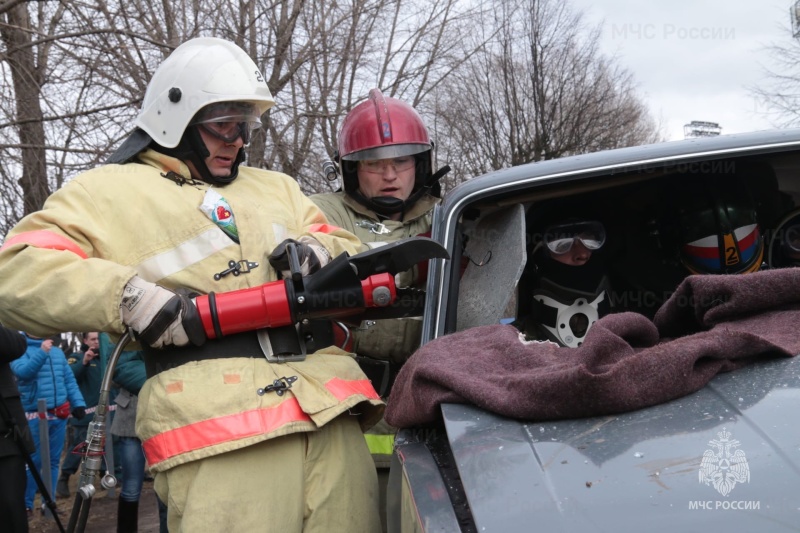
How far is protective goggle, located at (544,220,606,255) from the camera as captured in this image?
9.82ft

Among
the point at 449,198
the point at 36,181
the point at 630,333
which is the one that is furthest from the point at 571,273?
the point at 36,181

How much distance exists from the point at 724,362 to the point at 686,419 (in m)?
0.22

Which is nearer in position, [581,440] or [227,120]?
[581,440]

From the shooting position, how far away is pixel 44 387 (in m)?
7.04

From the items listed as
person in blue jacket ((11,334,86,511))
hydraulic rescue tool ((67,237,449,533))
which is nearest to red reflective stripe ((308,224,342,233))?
hydraulic rescue tool ((67,237,449,533))

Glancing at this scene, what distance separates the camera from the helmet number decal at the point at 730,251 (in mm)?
3072

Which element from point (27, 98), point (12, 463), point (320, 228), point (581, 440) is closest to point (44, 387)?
point (27, 98)

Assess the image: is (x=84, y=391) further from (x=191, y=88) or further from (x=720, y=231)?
(x=720, y=231)

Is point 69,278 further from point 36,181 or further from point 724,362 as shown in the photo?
point 36,181

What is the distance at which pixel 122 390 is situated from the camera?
676 centimetres

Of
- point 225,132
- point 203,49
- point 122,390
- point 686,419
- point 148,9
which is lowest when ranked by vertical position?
point 122,390

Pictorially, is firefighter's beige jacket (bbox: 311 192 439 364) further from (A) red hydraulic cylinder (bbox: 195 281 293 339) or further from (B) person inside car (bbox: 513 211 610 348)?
(A) red hydraulic cylinder (bbox: 195 281 293 339)

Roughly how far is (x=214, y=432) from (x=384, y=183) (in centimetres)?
146

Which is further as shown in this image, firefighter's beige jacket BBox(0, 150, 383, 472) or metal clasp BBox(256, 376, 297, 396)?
metal clasp BBox(256, 376, 297, 396)
